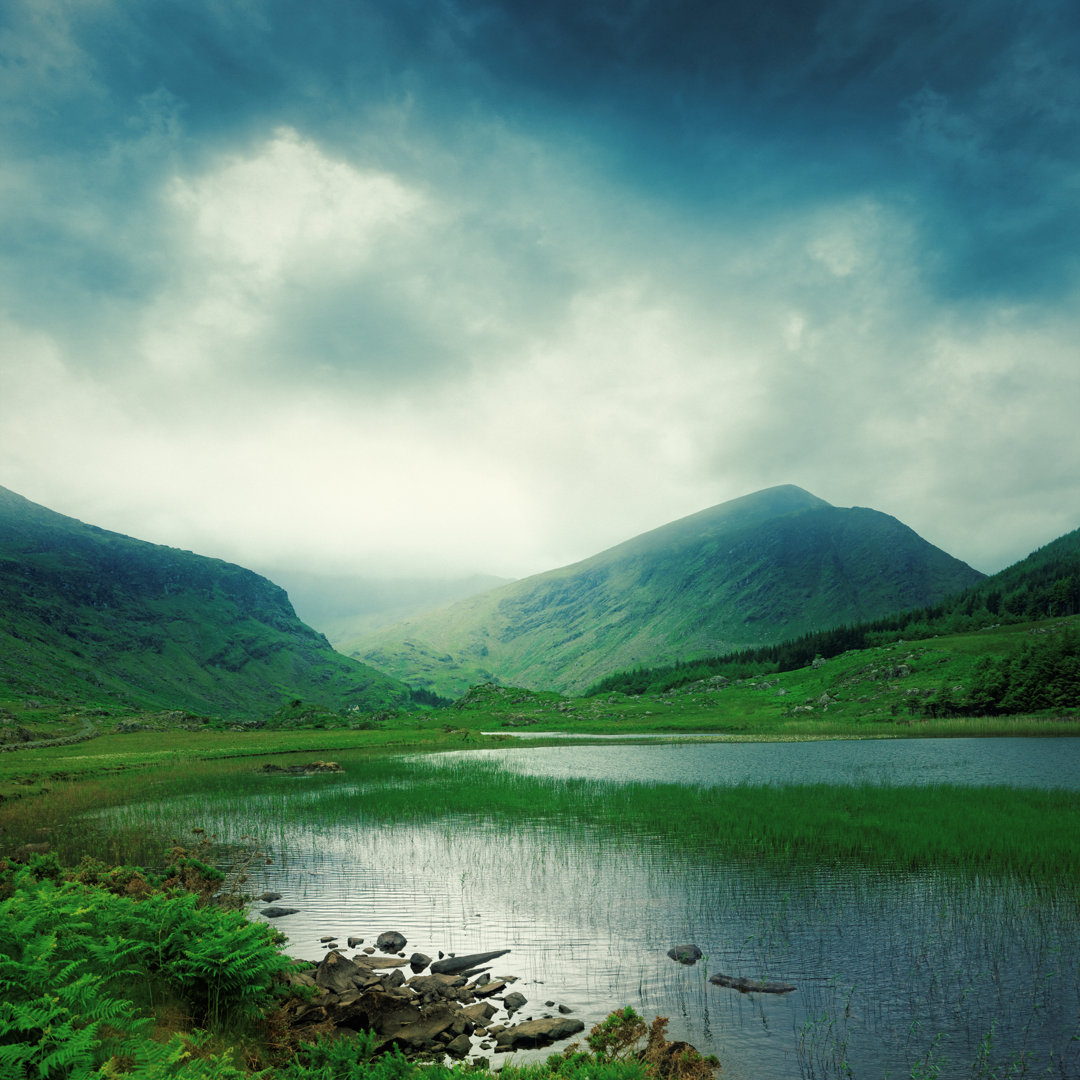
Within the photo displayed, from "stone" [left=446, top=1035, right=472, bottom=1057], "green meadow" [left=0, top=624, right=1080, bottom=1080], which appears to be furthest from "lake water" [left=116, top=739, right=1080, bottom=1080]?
"stone" [left=446, top=1035, right=472, bottom=1057]

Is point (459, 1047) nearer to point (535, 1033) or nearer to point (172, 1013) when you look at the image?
point (535, 1033)

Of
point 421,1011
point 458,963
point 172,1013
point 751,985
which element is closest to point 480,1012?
point 421,1011

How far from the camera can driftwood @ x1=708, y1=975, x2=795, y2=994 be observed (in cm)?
1481

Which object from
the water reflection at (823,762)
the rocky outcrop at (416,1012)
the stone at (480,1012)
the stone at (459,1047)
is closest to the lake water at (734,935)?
the rocky outcrop at (416,1012)

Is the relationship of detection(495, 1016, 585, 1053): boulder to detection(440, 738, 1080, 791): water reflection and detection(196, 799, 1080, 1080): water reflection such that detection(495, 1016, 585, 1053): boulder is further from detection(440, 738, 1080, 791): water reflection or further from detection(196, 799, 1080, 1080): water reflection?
detection(440, 738, 1080, 791): water reflection

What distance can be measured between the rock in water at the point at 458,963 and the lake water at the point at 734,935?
580mm

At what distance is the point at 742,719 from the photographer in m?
139

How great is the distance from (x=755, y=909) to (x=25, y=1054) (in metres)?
A: 18.6

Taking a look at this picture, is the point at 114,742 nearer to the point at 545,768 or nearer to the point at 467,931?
the point at 545,768

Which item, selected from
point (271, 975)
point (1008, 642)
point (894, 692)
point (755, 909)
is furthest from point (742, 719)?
point (271, 975)

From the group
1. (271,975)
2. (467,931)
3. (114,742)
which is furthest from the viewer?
(114,742)

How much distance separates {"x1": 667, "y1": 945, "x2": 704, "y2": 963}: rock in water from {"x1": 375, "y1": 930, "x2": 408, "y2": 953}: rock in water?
25.4 ft

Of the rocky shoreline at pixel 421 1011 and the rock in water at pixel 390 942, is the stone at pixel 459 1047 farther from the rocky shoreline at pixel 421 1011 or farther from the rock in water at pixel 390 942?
the rock in water at pixel 390 942

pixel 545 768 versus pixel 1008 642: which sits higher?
pixel 1008 642
